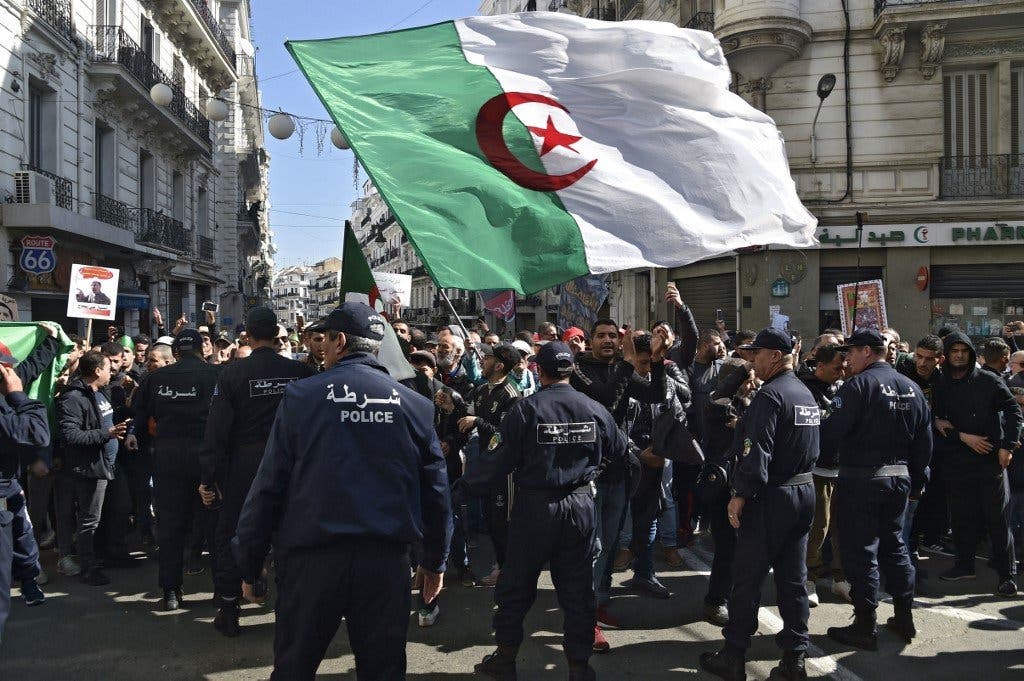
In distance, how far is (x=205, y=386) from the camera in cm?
561

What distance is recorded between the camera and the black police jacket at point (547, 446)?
4.18 meters

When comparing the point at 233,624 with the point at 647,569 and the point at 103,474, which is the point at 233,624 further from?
the point at 647,569

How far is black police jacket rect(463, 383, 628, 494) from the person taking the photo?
418cm

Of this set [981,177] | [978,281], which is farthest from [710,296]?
[981,177]

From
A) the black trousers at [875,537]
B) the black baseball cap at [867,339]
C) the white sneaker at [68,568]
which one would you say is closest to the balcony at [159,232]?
the white sneaker at [68,568]

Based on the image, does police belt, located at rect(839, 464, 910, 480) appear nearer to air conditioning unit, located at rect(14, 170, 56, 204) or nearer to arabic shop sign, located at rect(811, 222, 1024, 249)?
arabic shop sign, located at rect(811, 222, 1024, 249)

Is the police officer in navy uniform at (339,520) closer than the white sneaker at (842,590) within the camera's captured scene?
Yes

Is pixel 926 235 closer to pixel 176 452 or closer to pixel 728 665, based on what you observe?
pixel 728 665

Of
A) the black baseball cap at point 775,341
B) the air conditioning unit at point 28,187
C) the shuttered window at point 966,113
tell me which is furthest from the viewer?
the shuttered window at point 966,113

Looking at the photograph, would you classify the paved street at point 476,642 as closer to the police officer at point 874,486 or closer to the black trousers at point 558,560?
the police officer at point 874,486

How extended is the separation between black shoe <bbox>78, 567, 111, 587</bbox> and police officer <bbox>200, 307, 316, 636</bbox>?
1.73 m

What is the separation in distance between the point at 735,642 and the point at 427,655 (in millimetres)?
1810

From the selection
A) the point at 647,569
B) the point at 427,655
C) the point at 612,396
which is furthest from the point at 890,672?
the point at 427,655

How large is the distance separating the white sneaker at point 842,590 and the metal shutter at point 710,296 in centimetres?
1247
